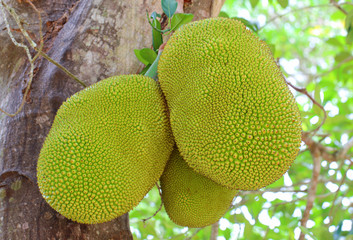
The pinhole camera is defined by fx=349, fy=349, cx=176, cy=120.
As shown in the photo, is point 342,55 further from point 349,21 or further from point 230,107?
point 230,107

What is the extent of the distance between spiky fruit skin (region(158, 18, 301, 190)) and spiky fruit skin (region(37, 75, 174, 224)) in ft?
0.31

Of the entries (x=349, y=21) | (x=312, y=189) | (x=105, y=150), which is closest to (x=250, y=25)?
(x=349, y=21)

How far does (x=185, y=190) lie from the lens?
127 centimetres

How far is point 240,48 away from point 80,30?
0.66 m

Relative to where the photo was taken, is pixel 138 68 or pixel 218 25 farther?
pixel 138 68

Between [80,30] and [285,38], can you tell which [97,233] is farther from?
[285,38]

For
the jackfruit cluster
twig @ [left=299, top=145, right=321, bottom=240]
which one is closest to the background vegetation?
twig @ [left=299, top=145, right=321, bottom=240]

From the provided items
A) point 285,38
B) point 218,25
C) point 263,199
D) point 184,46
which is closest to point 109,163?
point 184,46

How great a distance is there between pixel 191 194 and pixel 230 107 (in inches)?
A: 15.4

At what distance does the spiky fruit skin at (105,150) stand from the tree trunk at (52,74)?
0.34ft

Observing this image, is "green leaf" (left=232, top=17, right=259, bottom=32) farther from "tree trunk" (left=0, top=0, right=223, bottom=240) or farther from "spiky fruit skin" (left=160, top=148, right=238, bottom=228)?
"spiky fruit skin" (left=160, top=148, right=238, bottom=228)

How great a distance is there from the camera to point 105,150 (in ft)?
3.50

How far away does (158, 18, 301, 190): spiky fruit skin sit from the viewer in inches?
39.8

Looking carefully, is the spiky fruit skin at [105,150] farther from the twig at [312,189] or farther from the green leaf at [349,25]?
the green leaf at [349,25]
